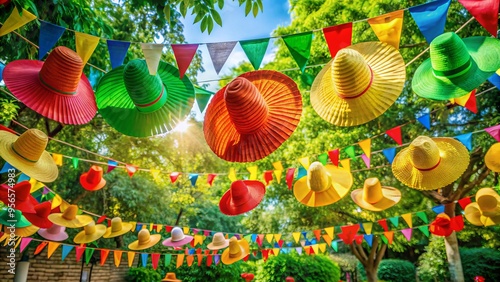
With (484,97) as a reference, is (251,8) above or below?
below

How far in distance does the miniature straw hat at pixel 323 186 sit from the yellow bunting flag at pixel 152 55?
259cm

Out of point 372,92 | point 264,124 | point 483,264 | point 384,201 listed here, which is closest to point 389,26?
point 372,92

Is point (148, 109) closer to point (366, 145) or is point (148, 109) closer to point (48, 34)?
point (48, 34)

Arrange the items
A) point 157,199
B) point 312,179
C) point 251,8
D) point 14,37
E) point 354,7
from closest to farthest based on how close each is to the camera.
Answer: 1. point 251,8
2. point 14,37
3. point 312,179
4. point 354,7
5. point 157,199

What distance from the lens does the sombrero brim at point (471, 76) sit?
2.39m

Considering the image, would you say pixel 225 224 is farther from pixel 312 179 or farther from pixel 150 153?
pixel 312 179

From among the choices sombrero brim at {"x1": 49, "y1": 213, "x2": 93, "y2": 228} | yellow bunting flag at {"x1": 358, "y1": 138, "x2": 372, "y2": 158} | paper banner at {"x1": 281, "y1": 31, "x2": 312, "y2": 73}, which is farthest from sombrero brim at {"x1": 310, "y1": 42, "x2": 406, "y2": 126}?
sombrero brim at {"x1": 49, "y1": 213, "x2": 93, "y2": 228}

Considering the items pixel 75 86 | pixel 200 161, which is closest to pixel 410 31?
pixel 75 86

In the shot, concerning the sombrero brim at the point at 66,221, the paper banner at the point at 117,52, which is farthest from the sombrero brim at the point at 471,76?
the sombrero brim at the point at 66,221

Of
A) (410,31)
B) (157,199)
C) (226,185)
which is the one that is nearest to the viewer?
(410,31)

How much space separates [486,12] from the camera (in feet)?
6.72

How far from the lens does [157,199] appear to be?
1215 cm

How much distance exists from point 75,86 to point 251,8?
154cm

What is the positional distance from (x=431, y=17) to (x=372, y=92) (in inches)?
26.4
